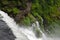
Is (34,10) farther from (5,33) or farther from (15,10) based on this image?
(5,33)

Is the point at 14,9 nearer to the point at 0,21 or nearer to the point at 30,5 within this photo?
the point at 30,5

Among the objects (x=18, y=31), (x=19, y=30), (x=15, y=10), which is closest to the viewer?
(x=18, y=31)

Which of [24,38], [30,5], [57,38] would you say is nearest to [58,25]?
[57,38]

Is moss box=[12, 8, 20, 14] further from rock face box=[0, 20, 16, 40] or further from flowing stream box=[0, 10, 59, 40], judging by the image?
rock face box=[0, 20, 16, 40]

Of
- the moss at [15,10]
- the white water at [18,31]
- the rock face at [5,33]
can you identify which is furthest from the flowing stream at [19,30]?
the moss at [15,10]

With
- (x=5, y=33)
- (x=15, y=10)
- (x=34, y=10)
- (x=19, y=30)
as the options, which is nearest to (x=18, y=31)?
(x=19, y=30)

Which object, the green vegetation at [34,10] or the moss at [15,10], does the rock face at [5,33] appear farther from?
Answer: the moss at [15,10]

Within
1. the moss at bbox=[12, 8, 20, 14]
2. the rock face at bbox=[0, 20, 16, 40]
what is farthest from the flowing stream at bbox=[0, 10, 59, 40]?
the moss at bbox=[12, 8, 20, 14]

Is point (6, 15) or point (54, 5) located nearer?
point (6, 15)

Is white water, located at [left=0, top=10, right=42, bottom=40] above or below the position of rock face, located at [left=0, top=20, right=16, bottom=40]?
above
